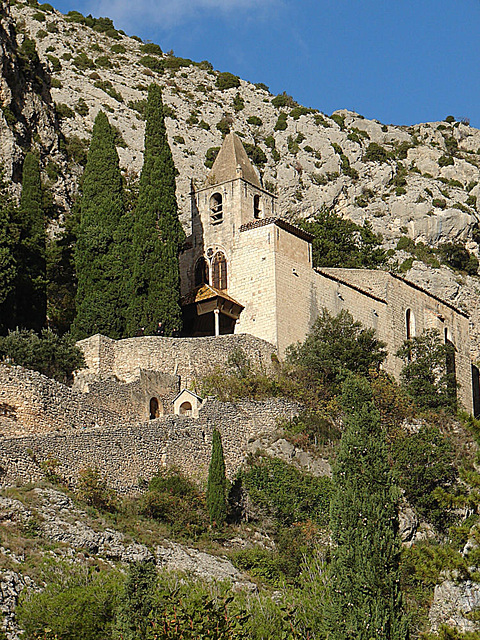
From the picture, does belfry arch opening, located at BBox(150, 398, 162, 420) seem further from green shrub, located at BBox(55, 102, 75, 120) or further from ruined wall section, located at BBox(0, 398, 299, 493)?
green shrub, located at BBox(55, 102, 75, 120)

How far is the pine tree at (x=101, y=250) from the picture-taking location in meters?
38.9

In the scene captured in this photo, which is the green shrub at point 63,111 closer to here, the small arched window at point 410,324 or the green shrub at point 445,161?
the green shrub at point 445,161

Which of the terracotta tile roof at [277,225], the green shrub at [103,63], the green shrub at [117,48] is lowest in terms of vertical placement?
the terracotta tile roof at [277,225]

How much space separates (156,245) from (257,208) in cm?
666

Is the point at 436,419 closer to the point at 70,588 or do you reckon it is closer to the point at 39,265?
the point at 39,265

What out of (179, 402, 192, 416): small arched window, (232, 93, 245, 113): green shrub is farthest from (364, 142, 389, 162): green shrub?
(179, 402, 192, 416): small arched window

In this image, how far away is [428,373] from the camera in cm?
4269

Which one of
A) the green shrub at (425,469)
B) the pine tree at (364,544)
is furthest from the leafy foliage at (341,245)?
the pine tree at (364,544)

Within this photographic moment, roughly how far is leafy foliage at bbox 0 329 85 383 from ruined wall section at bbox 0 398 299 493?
11.9 feet

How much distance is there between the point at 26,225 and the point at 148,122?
820cm

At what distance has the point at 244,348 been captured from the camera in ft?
125

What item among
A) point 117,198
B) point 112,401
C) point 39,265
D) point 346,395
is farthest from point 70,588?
point 117,198

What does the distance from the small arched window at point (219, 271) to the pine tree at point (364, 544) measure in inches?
648

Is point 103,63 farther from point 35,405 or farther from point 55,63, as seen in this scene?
point 35,405
